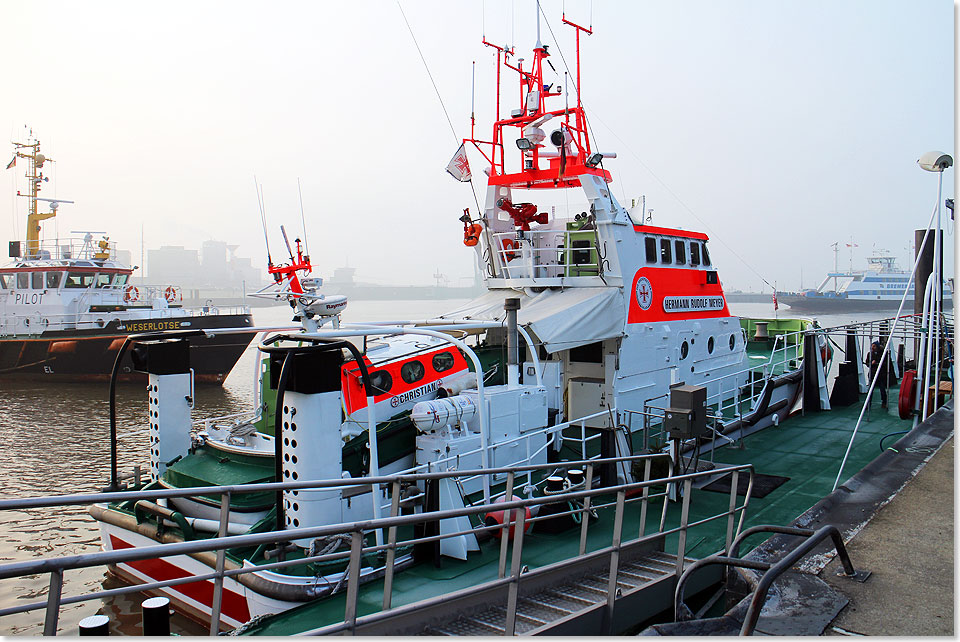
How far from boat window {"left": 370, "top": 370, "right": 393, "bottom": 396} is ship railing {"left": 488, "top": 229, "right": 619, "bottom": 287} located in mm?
3954

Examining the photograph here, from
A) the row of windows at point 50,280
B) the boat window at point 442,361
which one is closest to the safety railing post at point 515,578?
the boat window at point 442,361

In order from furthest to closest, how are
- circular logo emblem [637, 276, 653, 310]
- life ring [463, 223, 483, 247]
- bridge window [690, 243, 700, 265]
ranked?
bridge window [690, 243, 700, 265]
life ring [463, 223, 483, 247]
circular logo emblem [637, 276, 653, 310]

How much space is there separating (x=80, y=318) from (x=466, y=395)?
29.1 metres

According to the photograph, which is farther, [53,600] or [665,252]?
[665,252]

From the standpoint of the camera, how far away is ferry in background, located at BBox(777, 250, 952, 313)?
8350 cm

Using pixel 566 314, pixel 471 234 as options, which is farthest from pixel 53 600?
pixel 471 234

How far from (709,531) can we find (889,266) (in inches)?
4430

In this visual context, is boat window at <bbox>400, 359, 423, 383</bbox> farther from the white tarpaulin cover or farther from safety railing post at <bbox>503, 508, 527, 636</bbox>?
safety railing post at <bbox>503, 508, 527, 636</bbox>

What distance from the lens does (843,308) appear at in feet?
268

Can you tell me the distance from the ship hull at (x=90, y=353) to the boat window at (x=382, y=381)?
22.7 meters

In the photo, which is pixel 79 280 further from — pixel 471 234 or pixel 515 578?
pixel 515 578

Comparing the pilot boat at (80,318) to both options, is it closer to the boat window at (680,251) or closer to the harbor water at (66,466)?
the harbor water at (66,466)

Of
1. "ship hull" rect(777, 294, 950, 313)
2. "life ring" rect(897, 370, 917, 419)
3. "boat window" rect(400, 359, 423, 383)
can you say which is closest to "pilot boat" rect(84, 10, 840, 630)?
"boat window" rect(400, 359, 423, 383)

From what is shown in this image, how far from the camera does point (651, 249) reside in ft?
35.5
